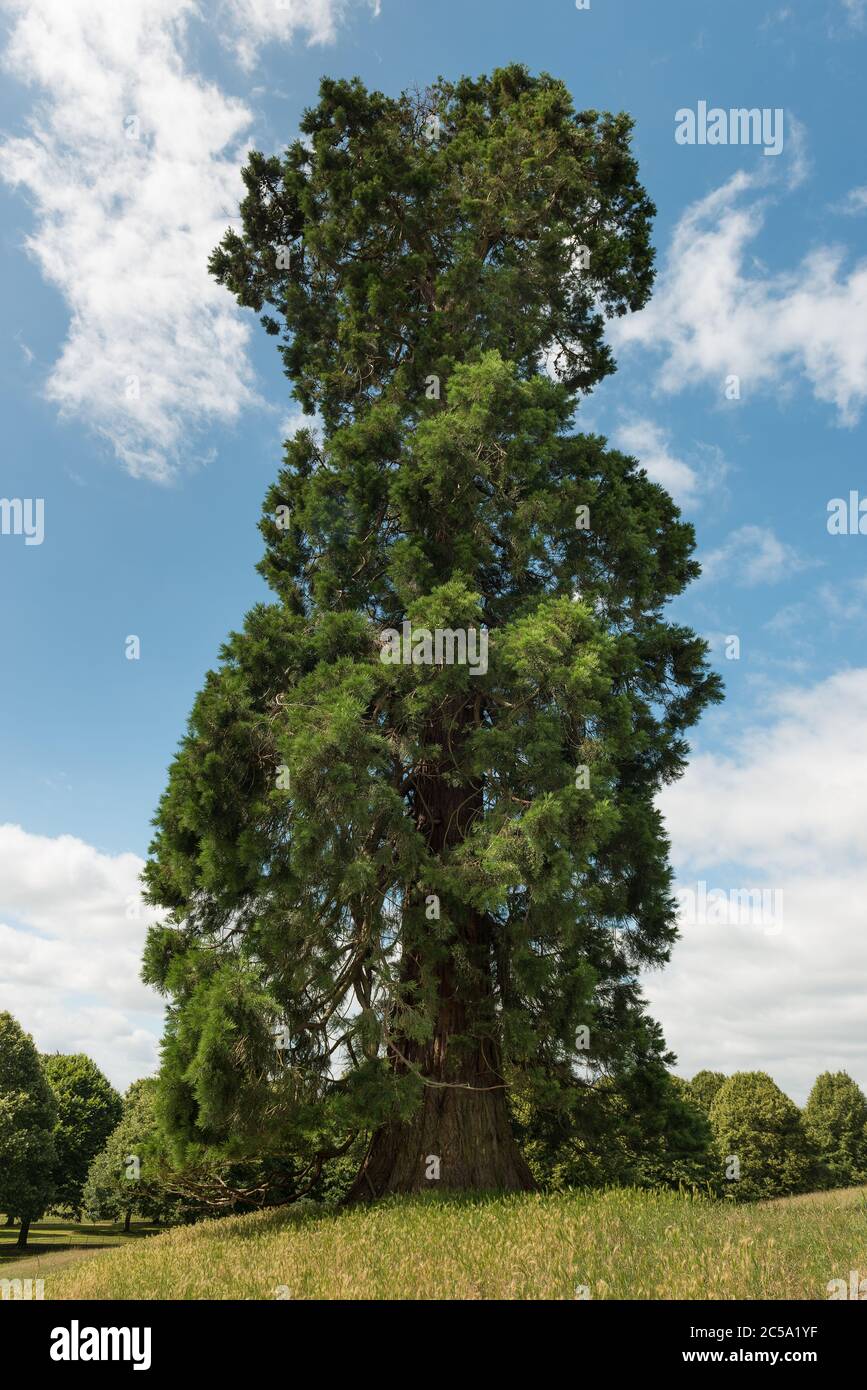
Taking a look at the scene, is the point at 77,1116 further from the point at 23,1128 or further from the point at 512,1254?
the point at 512,1254

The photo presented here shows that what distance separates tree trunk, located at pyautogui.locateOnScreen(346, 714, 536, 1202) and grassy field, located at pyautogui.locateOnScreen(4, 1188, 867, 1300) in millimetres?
1252

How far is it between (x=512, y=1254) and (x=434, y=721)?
25.7 feet

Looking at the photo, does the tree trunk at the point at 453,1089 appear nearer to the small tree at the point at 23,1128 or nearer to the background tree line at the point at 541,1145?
the background tree line at the point at 541,1145

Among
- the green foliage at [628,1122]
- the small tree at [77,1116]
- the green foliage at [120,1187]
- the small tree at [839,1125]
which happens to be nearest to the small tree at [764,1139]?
the small tree at [839,1125]

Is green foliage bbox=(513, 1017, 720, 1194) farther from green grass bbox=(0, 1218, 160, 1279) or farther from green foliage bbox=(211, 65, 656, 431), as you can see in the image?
green grass bbox=(0, 1218, 160, 1279)

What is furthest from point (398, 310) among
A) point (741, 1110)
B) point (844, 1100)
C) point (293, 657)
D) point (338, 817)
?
point (844, 1100)

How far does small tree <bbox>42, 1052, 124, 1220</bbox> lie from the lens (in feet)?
120

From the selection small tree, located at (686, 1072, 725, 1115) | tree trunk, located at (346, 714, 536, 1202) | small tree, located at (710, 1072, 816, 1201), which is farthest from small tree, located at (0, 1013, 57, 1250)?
small tree, located at (686, 1072, 725, 1115)

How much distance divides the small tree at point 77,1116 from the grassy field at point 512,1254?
103 ft

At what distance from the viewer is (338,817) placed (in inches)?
434
